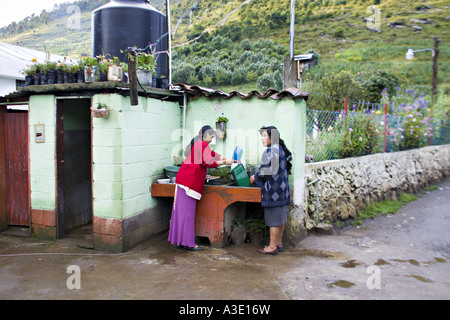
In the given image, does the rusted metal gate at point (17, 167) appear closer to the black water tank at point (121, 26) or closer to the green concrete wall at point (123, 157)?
the green concrete wall at point (123, 157)

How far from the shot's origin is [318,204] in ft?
22.0

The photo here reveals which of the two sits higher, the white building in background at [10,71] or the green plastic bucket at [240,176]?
the white building in background at [10,71]

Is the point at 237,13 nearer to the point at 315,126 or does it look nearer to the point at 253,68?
the point at 253,68

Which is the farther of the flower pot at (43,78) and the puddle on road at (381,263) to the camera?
the flower pot at (43,78)

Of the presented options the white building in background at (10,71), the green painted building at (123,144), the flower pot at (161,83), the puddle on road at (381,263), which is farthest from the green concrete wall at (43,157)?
the puddle on road at (381,263)

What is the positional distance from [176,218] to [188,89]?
7.52 feet

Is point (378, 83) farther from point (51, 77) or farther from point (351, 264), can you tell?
point (51, 77)

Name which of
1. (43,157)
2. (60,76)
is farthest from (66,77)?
(43,157)

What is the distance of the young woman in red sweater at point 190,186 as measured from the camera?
5.31m

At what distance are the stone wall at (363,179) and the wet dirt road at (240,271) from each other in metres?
0.79

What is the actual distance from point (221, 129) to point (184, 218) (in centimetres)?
171

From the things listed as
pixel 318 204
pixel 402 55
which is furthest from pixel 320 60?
pixel 318 204

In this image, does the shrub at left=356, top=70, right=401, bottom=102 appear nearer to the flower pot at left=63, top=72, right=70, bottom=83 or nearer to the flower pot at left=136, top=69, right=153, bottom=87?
the flower pot at left=136, top=69, right=153, bottom=87

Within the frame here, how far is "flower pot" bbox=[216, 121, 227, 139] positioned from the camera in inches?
243
